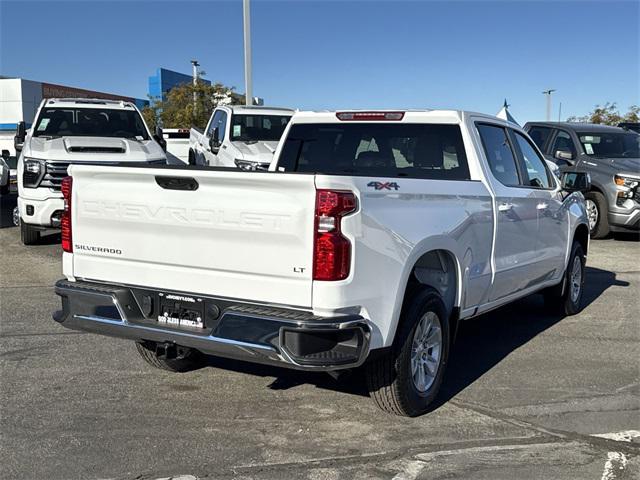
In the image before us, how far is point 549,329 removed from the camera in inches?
271

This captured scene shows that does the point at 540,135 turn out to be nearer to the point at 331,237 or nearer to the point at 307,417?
the point at 307,417

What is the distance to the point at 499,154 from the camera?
18.5 feet

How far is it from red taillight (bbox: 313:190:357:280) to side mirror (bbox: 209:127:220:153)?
32.5ft

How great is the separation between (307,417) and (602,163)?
10064 mm

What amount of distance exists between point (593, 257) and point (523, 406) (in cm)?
706

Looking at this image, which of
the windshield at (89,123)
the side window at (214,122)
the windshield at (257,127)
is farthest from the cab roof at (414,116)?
the side window at (214,122)

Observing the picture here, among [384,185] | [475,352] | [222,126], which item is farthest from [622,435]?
[222,126]

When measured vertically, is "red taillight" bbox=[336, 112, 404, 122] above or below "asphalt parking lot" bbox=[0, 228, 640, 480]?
above

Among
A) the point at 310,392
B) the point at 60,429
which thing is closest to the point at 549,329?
the point at 310,392

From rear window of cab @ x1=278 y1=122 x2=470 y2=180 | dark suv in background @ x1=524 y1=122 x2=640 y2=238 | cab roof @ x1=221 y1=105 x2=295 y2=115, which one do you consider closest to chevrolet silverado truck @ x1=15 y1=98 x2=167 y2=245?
cab roof @ x1=221 y1=105 x2=295 y2=115

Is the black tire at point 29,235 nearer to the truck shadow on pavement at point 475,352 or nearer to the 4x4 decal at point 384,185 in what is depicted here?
the truck shadow on pavement at point 475,352

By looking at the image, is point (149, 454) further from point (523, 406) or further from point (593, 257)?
point (593, 257)

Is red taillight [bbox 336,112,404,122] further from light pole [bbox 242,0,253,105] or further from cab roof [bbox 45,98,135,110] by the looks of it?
light pole [bbox 242,0,253,105]

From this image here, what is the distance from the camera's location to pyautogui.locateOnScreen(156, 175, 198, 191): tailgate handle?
396 centimetres
